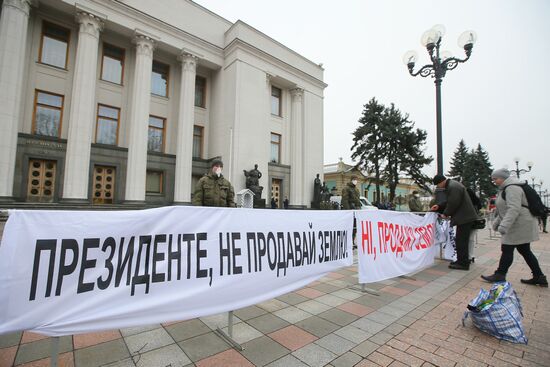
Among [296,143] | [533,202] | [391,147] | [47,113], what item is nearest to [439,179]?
[533,202]

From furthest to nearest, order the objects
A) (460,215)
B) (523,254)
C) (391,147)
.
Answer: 1. (391,147)
2. (460,215)
3. (523,254)

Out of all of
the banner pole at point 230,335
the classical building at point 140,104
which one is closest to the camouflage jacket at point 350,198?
the banner pole at point 230,335

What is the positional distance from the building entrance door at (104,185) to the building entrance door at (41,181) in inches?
79.7

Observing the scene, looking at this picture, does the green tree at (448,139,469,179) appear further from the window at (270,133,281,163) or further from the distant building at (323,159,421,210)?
the window at (270,133,281,163)

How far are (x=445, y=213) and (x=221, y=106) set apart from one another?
18472mm

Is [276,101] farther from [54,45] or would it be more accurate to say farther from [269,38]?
[54,45]

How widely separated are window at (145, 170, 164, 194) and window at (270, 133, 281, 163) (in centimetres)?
986

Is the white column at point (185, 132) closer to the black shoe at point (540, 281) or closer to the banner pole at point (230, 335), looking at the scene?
the banner pole at point (230, 335)

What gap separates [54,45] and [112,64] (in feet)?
9.81

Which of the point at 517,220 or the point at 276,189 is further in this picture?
the point at 276,189

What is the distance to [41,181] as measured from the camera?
14.1 meters

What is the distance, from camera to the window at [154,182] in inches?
711

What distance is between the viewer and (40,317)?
1647 millimetres

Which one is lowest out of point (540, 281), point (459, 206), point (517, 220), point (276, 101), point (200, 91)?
point (540, 281)
